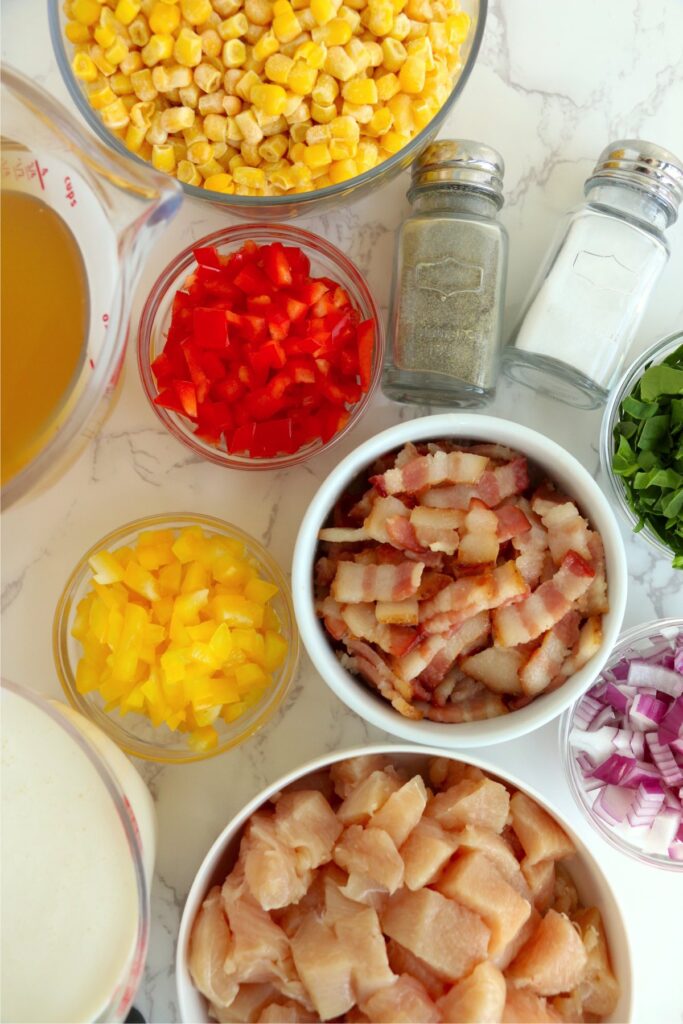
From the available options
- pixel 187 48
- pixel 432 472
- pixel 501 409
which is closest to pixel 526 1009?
pixel 432 472

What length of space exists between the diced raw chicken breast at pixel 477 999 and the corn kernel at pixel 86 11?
5.57 feet

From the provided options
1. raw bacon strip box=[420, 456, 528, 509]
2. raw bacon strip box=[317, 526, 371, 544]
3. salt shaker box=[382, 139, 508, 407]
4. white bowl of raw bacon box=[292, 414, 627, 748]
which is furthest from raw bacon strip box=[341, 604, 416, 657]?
salt shaker box=[382, 139, 508, 407]

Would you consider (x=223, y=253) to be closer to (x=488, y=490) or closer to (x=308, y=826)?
(x=488, y=490)

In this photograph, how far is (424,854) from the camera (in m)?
1.53

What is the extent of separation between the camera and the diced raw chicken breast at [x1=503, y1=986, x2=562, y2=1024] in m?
1.49

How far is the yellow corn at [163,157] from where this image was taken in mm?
1566

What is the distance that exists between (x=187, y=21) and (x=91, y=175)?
369 mm

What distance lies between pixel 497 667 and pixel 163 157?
105cm

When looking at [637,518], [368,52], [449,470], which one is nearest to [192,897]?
[449,470]

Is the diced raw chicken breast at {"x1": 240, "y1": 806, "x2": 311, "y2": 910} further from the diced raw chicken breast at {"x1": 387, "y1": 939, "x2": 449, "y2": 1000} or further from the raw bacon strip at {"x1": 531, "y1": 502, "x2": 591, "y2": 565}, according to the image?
the raw bacon strip at {"x1": 531, "y1": 502, "x2": 591, "y2": 565}

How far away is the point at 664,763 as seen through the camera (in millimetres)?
1712

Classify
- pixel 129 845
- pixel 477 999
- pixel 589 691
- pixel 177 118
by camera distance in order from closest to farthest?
pixel 129 845
pixel 477 999
pixel 177 118
pixel 589 691

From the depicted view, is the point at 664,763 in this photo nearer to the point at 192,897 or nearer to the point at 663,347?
the point at 663,347

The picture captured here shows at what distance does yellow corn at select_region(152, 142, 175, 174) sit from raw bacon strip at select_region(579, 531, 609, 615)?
960 millimetres
